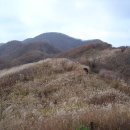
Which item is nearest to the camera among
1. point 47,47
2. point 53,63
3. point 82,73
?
point 82,73

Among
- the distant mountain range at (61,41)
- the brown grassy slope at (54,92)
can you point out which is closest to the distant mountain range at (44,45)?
the distant mountain range at (61,41)

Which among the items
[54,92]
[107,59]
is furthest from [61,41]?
[54,92]

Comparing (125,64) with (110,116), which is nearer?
(110,116)

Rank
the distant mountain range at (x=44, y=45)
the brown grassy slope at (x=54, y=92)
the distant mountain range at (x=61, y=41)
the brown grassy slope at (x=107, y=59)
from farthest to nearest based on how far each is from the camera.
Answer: the distant mountain range at (x=61, y=41) → the distant mountain range at (x=44, y=45) → the brown grassy slope at (x=107, y=59) → the brown grassy slope at (x=54, y=92)

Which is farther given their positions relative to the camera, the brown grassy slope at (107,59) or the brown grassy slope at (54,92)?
the brown grassy slope at (107,59)

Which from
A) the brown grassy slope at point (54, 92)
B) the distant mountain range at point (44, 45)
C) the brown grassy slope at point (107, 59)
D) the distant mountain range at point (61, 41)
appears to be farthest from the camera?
the distant mountain range at point (61, 41)

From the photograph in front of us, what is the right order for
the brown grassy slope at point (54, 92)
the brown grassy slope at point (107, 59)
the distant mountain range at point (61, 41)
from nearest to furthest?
the brown grassy slope at point (54, 92) < the brown grassy slope at point (107, 59) < the distant mountain range at point (61, 41)

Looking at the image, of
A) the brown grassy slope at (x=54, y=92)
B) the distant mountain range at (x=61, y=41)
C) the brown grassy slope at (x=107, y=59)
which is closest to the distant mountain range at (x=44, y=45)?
the distant mountain range at (x=61, y=41)

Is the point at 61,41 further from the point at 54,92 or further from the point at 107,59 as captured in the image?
the point at 54,92

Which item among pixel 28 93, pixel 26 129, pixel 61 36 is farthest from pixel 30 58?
pixel 61 36

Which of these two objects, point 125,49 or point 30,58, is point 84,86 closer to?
point 125,49

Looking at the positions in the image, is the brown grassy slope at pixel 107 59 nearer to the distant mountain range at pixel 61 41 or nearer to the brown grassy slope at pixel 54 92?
the brown grassy slope at pixel 54 92

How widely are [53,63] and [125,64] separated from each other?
27.3 feet

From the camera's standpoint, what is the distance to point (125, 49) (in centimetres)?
3953
